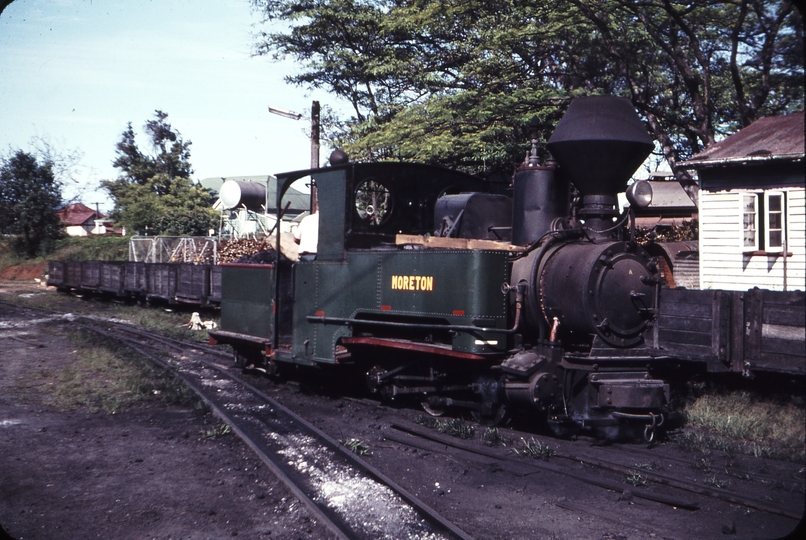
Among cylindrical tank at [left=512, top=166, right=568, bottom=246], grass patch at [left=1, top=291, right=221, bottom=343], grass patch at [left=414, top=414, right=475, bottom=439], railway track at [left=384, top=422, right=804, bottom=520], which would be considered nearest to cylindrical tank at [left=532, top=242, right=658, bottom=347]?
cylindrical tank at [left=512, top=166, right=568, bottom=246]

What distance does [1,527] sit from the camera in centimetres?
452

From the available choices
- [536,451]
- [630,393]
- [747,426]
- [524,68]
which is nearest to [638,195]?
[630,393]

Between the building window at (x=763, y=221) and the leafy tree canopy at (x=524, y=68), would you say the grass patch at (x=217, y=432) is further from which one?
the leafy tree canopy at (x=524, y=68)

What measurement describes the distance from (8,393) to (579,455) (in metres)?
7.58

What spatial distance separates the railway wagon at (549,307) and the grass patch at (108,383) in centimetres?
266

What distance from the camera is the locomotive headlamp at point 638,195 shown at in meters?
6.67

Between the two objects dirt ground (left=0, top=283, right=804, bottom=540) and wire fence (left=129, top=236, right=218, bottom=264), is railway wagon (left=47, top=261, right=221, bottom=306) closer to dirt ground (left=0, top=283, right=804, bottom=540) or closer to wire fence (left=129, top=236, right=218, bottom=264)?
wire fence (left=129, top=236, right=218, bottom=264)

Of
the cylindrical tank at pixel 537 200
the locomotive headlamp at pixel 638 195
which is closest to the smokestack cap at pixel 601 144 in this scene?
the locomotive headlamp at pixel 638 195

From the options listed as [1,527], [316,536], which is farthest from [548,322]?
[1,527]

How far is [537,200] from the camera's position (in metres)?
7.08

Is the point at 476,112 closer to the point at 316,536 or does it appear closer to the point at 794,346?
the point at 794,346

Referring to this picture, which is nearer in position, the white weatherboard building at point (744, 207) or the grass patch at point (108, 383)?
the white weatherboard building at point (744, 207)

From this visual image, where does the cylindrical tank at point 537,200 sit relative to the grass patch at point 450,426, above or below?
above

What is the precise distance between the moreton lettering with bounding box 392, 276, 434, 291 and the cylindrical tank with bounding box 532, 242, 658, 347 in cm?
105
